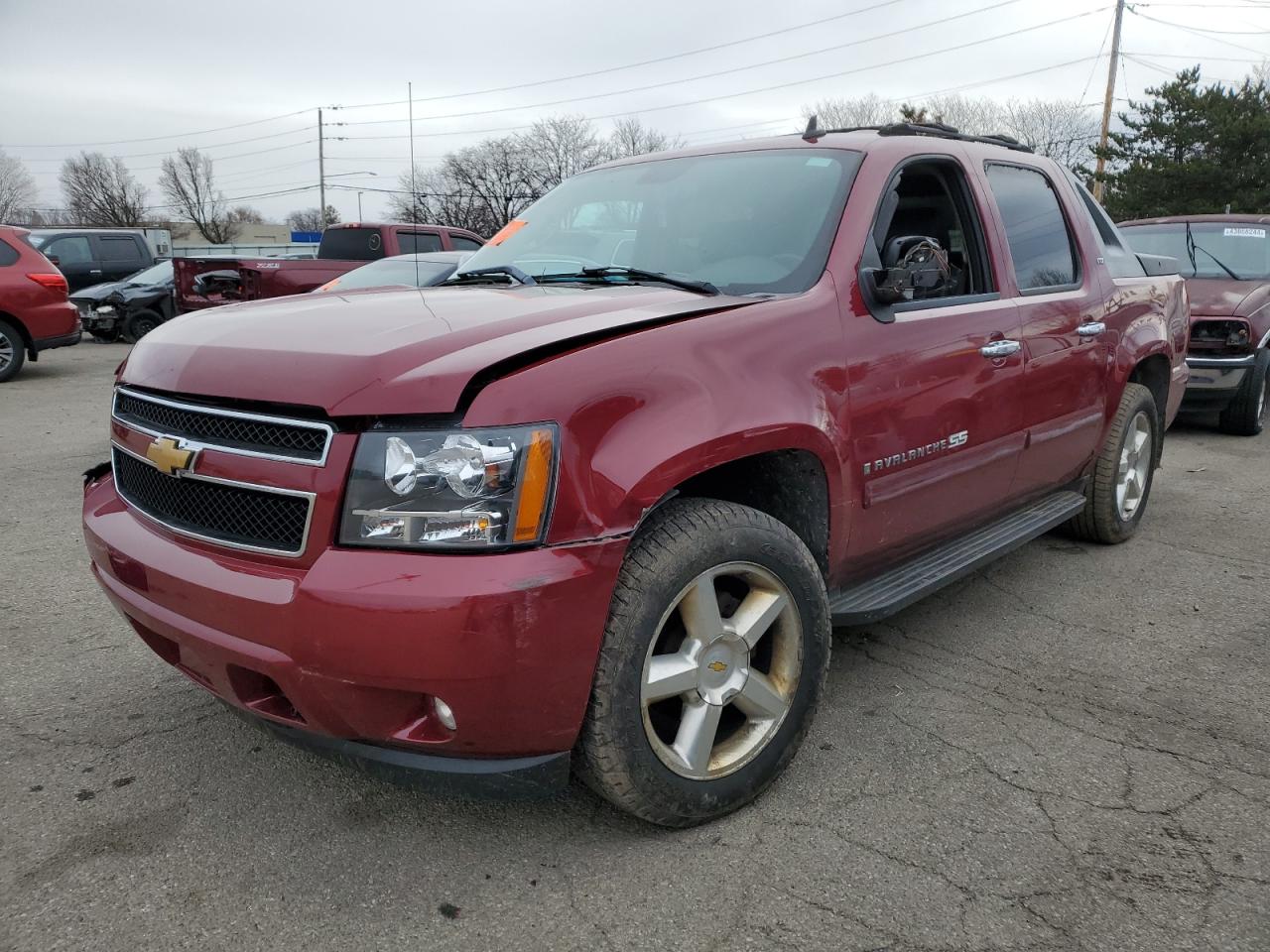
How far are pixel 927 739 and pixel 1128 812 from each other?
1.87 feet

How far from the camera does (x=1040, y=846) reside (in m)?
2.38

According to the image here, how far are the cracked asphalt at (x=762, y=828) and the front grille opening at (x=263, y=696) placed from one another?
1.37 ft

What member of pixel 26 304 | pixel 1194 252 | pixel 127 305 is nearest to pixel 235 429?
pixel 1194 252

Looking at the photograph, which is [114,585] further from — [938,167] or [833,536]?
[938,167]

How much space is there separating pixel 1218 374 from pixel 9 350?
41.8 ft

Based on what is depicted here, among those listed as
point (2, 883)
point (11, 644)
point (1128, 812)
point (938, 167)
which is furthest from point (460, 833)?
point (938, 167)

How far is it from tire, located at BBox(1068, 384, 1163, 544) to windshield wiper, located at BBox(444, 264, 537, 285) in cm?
288

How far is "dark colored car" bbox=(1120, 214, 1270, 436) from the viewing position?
762cm

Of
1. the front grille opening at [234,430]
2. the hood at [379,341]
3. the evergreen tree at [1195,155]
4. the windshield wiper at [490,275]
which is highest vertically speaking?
the evergreen tree at [1195,155]

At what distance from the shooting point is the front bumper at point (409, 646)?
6.28 feet

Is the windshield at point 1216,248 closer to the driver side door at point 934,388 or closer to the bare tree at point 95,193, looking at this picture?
the driver side door at point 934,388

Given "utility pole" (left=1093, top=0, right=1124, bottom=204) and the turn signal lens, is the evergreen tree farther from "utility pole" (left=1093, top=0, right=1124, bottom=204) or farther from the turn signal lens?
the turn signal lens

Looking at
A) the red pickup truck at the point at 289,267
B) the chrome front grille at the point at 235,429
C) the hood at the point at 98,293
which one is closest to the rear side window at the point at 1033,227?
the chrome front grille at the point at 235,429

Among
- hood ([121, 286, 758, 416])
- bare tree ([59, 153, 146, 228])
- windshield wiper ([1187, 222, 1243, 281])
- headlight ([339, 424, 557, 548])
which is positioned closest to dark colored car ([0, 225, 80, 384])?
hood ([121, 286, 758, 416])
